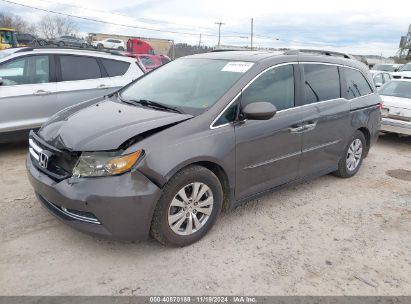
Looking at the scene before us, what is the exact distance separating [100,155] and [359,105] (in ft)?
12.3

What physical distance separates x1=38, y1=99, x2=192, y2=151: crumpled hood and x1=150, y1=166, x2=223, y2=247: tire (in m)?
0.50

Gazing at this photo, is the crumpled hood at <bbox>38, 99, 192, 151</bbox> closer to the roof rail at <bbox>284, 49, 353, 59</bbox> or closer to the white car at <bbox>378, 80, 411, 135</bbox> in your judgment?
the roof rail at <bbox>284, 49, 353, 59</bbox>

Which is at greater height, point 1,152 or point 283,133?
point 283,133

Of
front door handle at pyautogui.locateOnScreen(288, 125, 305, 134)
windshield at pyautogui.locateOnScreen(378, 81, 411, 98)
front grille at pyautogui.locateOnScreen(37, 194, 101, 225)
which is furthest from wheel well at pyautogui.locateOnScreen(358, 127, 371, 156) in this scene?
front grille at pyautogui.locateOnScreen(37, 194, 101, 225)

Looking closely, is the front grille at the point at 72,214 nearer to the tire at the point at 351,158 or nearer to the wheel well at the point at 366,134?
the tire at the point at 351,158

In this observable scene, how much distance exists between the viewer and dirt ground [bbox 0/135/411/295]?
9.31 feet

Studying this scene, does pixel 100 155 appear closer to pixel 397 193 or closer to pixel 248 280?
pixel 248 280

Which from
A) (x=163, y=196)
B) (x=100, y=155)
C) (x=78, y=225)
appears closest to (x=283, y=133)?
(x=163, y=196)

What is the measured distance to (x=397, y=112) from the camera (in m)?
7.80

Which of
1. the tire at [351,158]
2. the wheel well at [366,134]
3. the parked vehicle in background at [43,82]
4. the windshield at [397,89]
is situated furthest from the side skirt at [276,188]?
the windshield at [397,89]

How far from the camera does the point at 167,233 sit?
3.14 meters

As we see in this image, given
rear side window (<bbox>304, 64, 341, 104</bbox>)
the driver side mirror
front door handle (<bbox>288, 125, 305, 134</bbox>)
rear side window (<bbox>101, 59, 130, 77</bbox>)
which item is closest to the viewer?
the driver side mirror

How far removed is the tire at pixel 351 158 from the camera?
5.15m

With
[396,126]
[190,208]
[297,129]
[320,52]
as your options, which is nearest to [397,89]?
[396,126]
